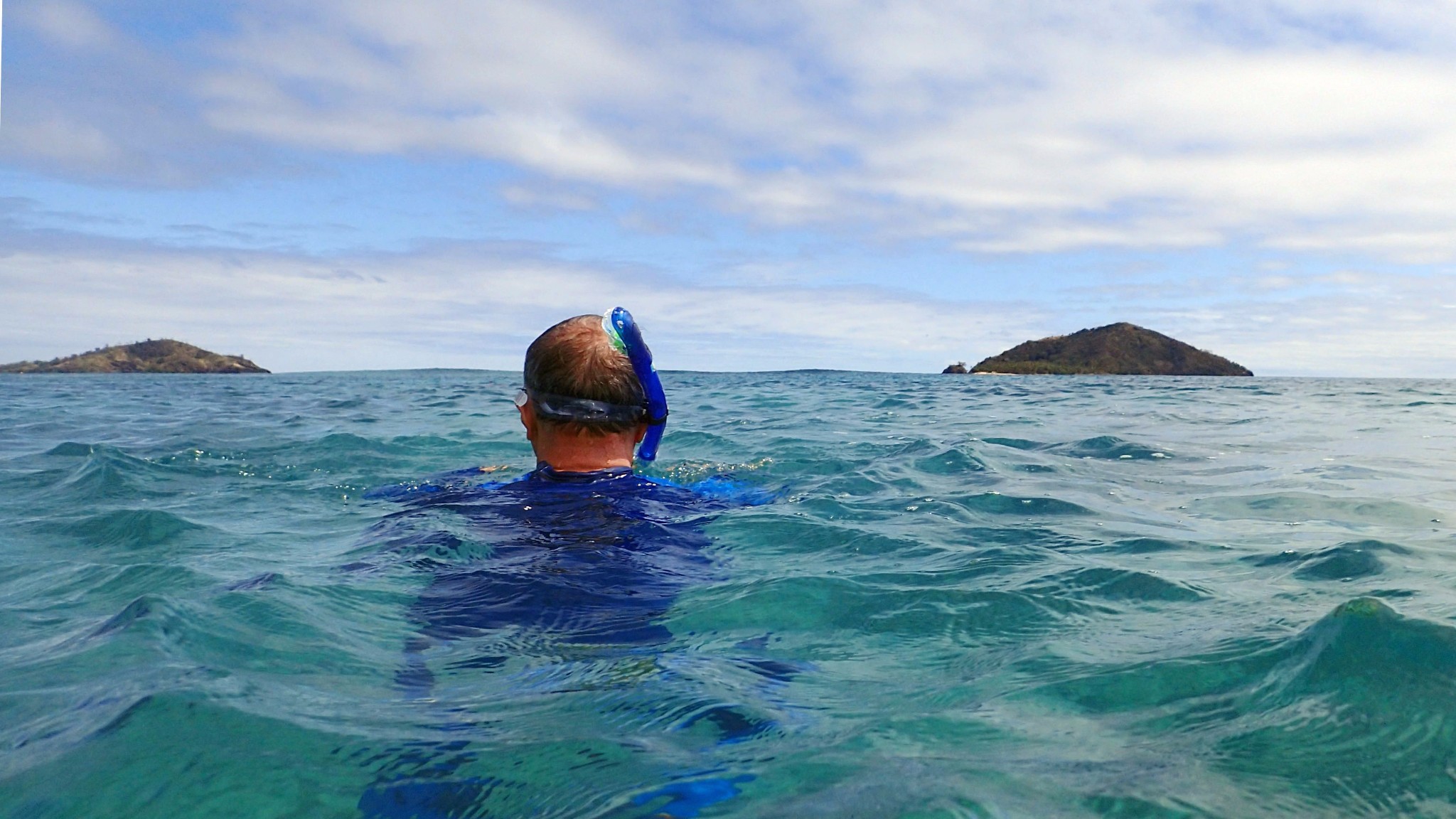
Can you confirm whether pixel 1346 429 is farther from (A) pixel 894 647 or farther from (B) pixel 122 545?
(B) pixel 122 545

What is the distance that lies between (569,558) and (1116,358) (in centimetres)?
8705

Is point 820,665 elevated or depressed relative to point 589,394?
depressed

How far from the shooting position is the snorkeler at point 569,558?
7.88 ft

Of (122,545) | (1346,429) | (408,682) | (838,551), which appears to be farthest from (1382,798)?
(1346,429)

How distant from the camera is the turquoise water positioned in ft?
6.67

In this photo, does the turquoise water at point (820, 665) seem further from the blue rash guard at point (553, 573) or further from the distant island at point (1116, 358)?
the distant island at point (1116, 358)

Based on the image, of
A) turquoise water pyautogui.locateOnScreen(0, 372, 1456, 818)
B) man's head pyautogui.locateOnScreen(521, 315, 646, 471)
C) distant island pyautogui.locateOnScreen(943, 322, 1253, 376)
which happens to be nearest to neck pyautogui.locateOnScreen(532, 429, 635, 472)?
man's head pyautogui.locateOnScreen(521, 315, 646, 471)

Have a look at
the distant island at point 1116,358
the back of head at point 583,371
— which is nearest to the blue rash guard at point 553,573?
the back of head at point 583,371

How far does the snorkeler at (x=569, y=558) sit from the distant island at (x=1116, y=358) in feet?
249

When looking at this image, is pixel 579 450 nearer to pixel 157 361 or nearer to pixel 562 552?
pixel 562 552

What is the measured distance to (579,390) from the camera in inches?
169

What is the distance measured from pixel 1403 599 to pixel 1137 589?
968 millimetres

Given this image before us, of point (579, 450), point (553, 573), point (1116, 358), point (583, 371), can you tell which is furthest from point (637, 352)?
point (1116, 358)

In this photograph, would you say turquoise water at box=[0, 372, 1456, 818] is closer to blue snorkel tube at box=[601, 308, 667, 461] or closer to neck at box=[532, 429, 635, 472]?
neck at box=[532, 429, 635, 472]
